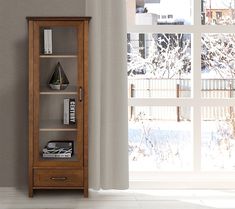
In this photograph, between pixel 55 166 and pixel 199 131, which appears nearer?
pixel 55 166

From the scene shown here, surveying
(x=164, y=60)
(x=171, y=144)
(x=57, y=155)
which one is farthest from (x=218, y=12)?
(x=57, y=155)

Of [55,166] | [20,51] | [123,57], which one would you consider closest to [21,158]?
[55,166]

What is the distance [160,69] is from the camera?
5.02 metres

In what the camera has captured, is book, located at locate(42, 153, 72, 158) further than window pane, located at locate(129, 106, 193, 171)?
No

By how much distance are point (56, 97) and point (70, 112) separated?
0.18 metres

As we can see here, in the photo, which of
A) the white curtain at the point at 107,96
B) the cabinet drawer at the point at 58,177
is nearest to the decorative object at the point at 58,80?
the white curtain at the point at 107,96

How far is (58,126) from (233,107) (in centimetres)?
168

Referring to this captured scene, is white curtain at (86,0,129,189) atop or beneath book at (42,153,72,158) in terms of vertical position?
atop

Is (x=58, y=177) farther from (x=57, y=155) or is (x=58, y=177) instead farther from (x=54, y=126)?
(x=54, y=126)

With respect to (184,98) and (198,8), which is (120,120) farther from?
(198,8)

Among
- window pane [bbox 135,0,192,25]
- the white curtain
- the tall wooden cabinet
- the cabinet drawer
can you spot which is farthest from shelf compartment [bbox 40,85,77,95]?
window pane [bbox 135,0,192,25]

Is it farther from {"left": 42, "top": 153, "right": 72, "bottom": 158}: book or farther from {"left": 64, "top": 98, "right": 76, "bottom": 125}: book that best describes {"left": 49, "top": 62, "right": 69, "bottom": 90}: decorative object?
A: {"left": 42, "top": 153, "right": 72, "bottom": 158}: book

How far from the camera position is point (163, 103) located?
16.2 feet

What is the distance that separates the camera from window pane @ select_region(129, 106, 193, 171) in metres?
5.03
